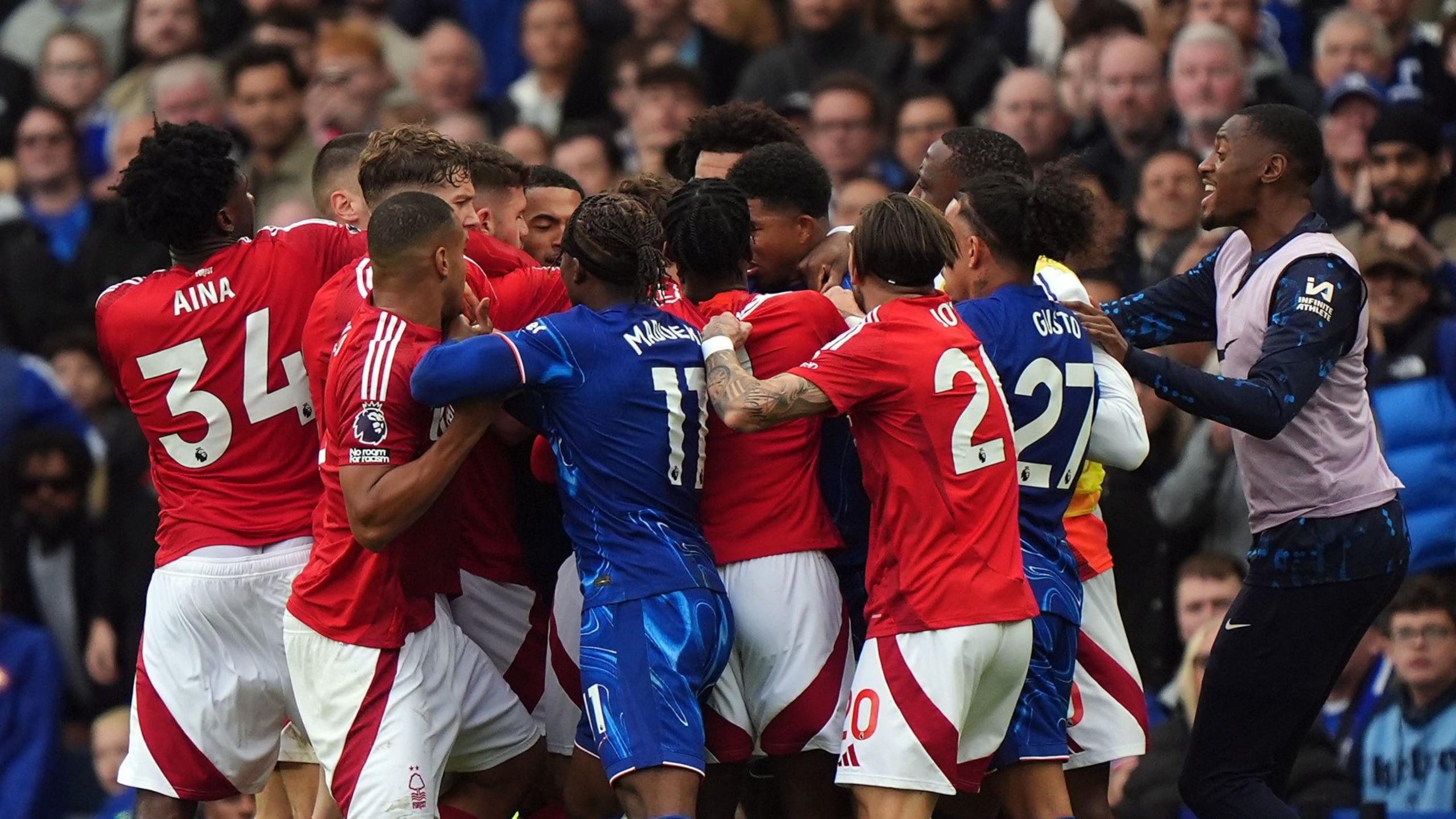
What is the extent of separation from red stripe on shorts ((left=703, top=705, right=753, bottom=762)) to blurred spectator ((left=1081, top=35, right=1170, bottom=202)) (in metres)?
5.31

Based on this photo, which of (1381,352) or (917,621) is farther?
(1381,352)

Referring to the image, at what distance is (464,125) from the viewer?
528 inches

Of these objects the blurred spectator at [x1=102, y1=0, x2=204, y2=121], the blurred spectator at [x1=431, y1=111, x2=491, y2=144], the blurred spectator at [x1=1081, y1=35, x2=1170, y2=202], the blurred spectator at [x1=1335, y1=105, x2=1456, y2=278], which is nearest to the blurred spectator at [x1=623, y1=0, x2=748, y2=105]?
the blurred spectator at [x1=431, y1=111, x2=491, y2=144]

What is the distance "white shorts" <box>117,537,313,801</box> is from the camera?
288 inches

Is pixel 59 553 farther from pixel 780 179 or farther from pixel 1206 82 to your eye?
pixel 1206 82

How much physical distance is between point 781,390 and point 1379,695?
168 inches

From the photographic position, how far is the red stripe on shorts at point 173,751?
7.33m

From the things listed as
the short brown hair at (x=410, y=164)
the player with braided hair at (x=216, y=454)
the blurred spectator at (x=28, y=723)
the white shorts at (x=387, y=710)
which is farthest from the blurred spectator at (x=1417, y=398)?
the blurred spectator at (x=28, y=723)

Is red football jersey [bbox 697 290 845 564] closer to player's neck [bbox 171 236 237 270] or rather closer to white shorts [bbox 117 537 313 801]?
white shorts [bbox 117 537 313 801]

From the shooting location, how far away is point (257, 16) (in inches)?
586

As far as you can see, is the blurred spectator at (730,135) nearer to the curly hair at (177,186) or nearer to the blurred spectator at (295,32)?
the curly hair at (177,186)

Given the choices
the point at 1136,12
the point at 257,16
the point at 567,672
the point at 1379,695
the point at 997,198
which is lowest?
the point at 1379,695

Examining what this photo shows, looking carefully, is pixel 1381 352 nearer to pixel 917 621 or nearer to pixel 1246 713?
pixel 1246 713

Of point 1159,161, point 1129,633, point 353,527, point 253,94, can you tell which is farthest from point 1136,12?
point 353,527
